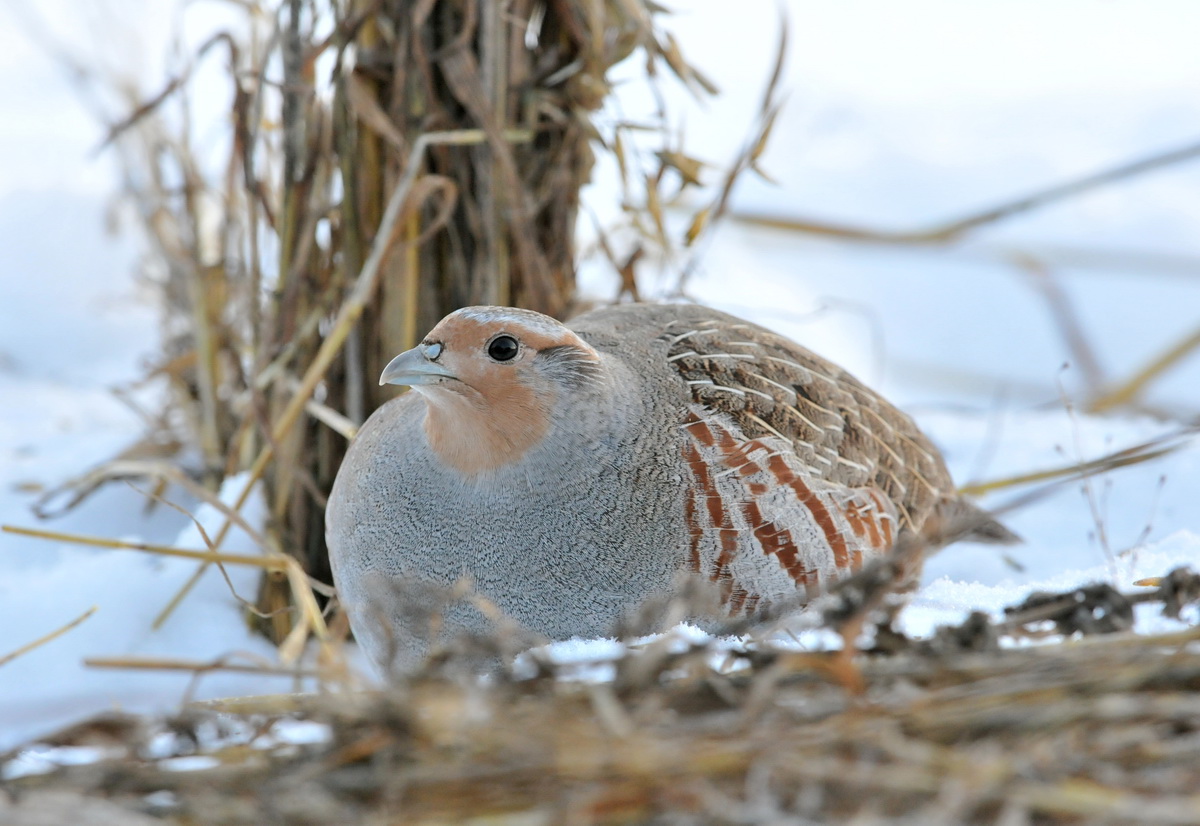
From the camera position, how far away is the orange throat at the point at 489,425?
2.22 metres

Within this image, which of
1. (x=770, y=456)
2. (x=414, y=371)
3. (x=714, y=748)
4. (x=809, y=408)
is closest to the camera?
(x=714, y=748)

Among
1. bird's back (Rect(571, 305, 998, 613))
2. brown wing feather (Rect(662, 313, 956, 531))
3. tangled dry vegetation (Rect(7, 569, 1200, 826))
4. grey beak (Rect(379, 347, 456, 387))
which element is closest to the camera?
tangled dry vegetation (Rect(7, 569, 1200, 826))

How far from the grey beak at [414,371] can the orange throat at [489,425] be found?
0.04 metres

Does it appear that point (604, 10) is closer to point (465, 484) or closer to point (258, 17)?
point (258, 17)

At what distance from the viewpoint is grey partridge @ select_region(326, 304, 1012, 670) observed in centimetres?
221

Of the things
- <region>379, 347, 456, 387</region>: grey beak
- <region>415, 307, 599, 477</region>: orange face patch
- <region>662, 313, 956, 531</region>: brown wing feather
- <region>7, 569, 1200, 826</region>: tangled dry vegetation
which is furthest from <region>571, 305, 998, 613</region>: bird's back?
<region>7, 569, 1200, 826</region>: tangled dry vegetation

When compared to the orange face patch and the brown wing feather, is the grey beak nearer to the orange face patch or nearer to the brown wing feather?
the orange face patch

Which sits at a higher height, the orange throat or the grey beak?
the grey beak

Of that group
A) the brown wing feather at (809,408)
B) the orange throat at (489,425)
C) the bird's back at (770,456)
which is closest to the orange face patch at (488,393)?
the orange throat at (489,425)

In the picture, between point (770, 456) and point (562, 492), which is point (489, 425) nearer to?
point (562, 492)

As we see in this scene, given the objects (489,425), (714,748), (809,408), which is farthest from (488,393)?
(714,748)

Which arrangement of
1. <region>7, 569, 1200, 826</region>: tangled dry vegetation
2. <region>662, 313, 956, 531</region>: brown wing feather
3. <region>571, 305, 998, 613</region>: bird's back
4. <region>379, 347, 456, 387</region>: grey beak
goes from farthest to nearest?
<region>662, 313, 956, 531</region>: brown wing feather
<region>571, 305, 998, 613</region>: bird's back
<region>379, 347, 456, 387</region>: grey beak
<region>7, 569, 1200, 826</region>: tangled dry vegetation

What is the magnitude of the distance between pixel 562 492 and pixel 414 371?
1.22 ft

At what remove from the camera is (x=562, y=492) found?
224 cm
